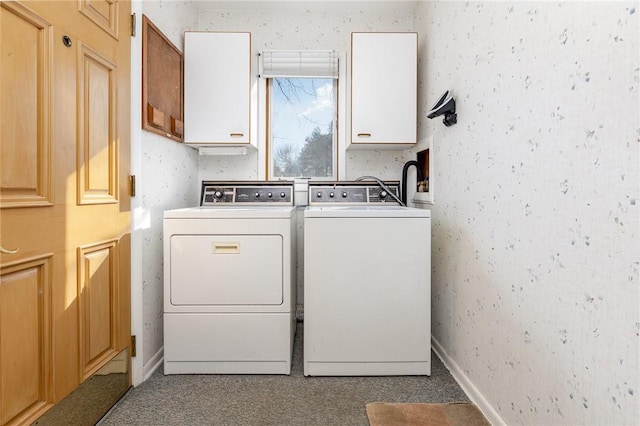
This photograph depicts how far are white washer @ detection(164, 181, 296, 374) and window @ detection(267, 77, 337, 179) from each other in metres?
1.01

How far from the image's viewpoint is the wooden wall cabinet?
1912 mm

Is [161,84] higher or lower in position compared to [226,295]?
higher

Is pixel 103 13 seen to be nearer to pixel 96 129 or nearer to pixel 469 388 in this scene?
pixel 96 129

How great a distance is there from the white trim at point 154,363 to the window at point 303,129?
58.5 inches

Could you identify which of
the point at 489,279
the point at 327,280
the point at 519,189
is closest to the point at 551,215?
the point at 519,189

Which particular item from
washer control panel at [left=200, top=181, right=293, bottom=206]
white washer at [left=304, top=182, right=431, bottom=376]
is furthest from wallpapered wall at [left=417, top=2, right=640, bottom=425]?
washer control panel at [left=200, top=181, right=293, bottom=206]

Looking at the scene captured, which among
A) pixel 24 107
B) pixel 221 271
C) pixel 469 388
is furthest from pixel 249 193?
pixel 469 388

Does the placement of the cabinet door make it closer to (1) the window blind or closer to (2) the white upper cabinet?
(1) the window blind

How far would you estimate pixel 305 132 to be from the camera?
295 centimetres

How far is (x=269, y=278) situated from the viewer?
2.01 m

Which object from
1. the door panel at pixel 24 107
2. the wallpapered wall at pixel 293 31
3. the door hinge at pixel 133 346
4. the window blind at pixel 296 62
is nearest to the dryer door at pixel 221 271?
the door hinge at pixel 133 346

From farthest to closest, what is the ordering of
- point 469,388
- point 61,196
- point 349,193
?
point 349,193
point 469,388
point 61,196

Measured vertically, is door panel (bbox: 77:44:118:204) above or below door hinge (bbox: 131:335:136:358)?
above

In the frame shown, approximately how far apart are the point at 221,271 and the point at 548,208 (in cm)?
158
